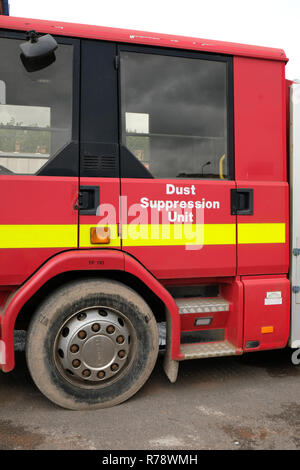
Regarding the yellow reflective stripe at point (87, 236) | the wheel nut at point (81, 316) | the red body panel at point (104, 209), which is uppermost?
the red body panel at point (104, 209)

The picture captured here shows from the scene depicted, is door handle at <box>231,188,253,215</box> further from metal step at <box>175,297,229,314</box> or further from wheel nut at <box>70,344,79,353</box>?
wheel nut at <box>70,344,79,353</box>

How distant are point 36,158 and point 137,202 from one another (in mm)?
788

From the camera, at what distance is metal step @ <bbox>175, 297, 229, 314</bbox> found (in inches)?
119

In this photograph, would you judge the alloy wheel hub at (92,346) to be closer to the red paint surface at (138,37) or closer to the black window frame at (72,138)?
the black window frame at (72,138)

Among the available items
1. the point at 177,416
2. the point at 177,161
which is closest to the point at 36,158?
the point at 177,161

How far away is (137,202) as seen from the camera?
9.20ft

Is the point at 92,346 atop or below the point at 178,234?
below

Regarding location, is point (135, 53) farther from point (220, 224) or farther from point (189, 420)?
point (189, 420)

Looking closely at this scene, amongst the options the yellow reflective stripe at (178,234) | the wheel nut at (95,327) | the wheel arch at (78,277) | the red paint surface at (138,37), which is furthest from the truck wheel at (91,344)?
the red paint surface at (138,37)

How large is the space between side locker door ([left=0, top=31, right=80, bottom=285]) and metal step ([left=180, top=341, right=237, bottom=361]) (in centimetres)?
123

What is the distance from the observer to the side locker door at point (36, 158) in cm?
260

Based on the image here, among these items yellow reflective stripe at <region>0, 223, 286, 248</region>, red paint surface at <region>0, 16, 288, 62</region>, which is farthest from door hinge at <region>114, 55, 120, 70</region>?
yellow reflective stripe at <region>0, 223, 286, 248</region>

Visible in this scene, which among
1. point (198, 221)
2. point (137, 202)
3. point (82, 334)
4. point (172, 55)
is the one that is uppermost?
point (172, 55)

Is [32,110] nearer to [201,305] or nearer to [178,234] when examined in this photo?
[178,234]
